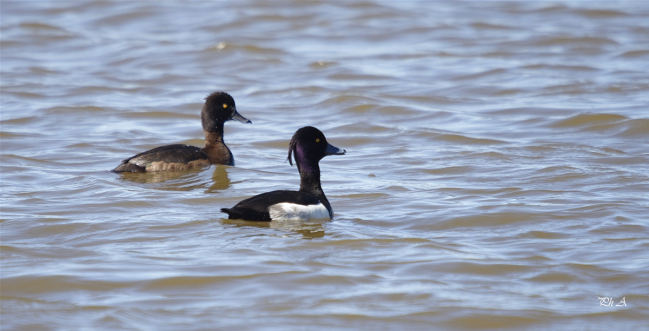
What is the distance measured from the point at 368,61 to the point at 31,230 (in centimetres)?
1163

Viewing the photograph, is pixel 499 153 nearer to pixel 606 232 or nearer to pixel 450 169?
pixel 450 169

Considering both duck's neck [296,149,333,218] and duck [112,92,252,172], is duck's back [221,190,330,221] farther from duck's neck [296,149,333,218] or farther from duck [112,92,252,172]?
duck [112,92,252,172]

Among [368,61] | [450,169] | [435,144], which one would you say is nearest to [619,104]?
[435,144]

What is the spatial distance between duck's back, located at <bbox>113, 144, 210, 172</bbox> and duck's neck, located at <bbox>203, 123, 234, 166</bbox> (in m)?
0.34

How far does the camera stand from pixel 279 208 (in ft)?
Result: 24.0

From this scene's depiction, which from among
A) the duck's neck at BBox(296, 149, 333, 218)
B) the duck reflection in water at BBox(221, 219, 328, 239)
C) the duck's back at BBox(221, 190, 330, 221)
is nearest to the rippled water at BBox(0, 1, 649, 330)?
the duck reflection in water at BBox(221, 219, 328, 239)

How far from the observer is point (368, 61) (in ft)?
58.9

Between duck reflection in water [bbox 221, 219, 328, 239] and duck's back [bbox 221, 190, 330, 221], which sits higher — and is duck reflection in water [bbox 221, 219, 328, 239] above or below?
below

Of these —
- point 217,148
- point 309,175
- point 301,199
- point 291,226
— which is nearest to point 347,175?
point 217,148

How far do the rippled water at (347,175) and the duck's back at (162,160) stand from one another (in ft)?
0.53

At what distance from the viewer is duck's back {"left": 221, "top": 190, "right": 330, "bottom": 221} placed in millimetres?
7238

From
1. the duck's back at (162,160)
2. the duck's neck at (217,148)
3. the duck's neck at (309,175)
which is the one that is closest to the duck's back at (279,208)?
the duck's neck at (309,175)

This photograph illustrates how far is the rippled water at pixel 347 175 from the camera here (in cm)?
566

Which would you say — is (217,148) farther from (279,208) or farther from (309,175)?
(279,208)
